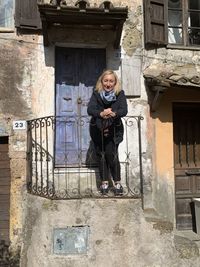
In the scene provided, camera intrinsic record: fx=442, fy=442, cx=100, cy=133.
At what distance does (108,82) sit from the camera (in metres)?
6.53

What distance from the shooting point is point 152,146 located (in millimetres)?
8211

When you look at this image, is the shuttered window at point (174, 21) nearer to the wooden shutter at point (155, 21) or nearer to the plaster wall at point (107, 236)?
the wooden shutter at point (155, 21)

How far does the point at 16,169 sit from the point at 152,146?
251 centimetres

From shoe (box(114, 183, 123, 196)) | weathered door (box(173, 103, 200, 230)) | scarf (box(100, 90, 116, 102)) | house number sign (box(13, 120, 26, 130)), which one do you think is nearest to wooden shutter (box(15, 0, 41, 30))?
house number sign (box(13, 120, 26, 130))

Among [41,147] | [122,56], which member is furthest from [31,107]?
[122,56]

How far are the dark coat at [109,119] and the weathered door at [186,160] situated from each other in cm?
253

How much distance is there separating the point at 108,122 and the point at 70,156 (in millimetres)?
1936

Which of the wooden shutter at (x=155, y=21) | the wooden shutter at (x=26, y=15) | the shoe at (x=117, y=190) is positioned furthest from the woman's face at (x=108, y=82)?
the wooden shutter at (x=26, y=15)

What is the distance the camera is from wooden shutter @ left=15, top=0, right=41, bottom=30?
7910mm

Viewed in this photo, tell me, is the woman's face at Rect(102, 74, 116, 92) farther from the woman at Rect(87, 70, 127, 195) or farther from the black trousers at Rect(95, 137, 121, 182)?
the black trousers at Rect(95, 137, 121, 182)

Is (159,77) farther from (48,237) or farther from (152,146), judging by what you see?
(48,237)

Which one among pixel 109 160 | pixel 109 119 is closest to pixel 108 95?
pixel 109 119

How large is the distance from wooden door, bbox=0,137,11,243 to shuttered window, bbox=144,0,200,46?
330 centimetres

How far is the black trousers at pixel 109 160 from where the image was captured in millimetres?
6600
